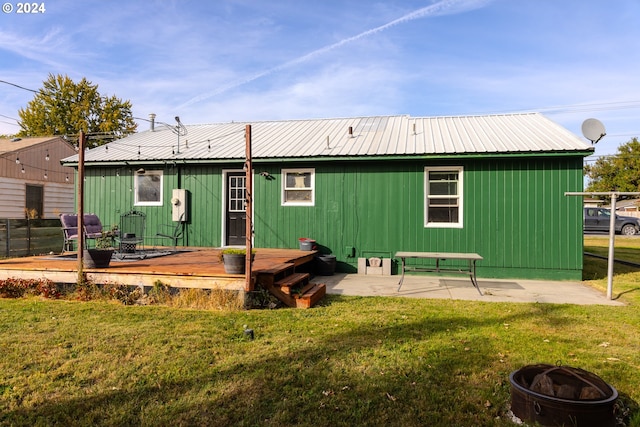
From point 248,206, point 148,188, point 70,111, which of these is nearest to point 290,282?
point 248,206

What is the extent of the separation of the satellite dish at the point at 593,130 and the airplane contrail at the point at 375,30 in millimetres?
4089

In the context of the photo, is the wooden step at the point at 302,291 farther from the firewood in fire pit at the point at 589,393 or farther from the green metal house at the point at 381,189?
the firewood in fire pit at the point at 589,393

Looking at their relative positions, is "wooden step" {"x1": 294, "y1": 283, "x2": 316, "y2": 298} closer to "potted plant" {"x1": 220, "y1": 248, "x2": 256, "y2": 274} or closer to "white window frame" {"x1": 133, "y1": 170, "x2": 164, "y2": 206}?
"potted plant" {"x1": 220, "y1": 248, "x2": 256, "y2": 274}

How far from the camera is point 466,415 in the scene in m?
2.36

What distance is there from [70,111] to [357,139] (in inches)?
958

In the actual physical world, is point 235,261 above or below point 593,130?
below

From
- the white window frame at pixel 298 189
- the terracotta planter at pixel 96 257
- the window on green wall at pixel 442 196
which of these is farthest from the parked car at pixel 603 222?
the terracotta planter at pixel 96 257

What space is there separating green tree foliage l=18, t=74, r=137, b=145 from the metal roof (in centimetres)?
1653

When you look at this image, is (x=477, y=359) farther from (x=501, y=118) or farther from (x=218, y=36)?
(x=218, y=36)

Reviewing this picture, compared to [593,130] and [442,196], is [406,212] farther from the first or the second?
[593,130]

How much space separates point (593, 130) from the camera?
23.8 feet

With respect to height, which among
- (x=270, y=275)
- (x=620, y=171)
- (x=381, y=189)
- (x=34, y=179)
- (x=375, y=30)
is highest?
(x=375, y=30)

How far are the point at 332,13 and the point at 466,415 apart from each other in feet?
32.2

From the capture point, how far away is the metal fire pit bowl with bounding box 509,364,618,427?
2.04 meters
